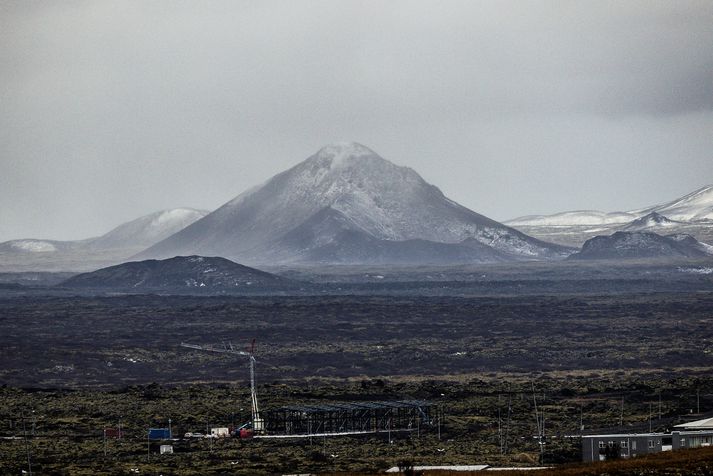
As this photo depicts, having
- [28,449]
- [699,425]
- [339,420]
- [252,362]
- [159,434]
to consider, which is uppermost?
[252,362]

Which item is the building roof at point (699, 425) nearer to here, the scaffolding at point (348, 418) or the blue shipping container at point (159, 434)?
the scaffolding at point (348, 418)

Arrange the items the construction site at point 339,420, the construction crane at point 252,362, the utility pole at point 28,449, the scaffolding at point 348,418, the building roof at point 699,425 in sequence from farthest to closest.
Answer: the scaffolding at point 348,418
the construction crane at point 252,362
the construction site at point 339,420
the building roof at point 699,425
the utility pole at point 28,449

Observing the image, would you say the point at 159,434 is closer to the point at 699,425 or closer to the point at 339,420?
the point at 339,420

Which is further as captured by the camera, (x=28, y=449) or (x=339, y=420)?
(x=339, y=420)

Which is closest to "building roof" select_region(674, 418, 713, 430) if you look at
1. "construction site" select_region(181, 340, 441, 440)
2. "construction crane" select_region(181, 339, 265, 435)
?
"construction site" select_region(181, 340, 441, 440)

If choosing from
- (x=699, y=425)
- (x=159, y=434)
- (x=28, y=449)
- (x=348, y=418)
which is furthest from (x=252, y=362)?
(x=699, y=425)

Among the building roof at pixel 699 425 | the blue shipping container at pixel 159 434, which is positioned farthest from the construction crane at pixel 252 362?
the building roof at pixel 699 425
